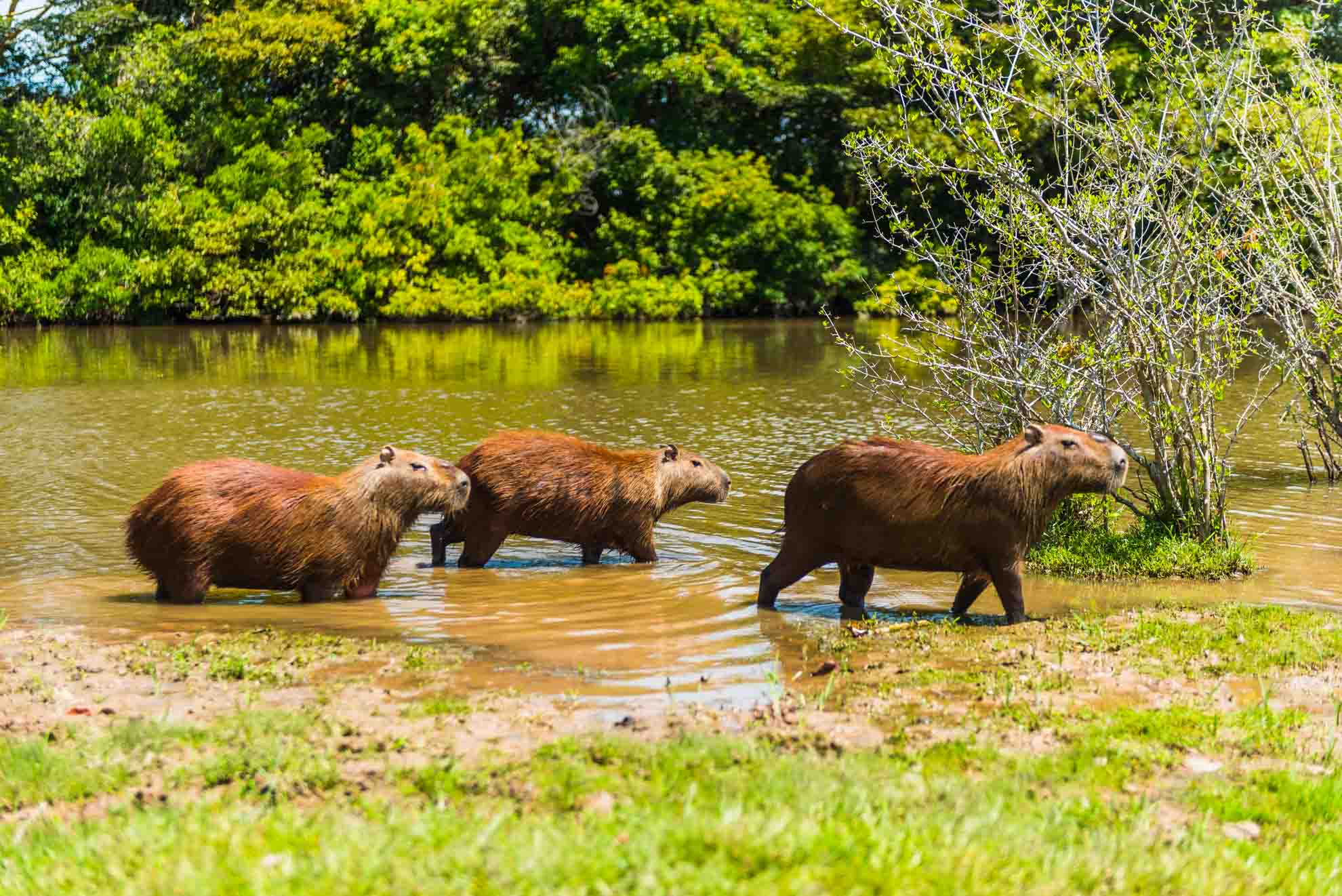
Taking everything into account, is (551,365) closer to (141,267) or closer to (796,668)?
(141,267)

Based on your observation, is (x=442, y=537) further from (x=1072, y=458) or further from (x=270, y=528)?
(x=1072, y=458)

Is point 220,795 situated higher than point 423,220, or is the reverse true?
point 423,220

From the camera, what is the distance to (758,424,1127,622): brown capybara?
7895mm

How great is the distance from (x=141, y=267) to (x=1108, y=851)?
34871 mm

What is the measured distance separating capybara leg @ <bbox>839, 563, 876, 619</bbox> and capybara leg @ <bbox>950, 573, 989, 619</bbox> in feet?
1.67

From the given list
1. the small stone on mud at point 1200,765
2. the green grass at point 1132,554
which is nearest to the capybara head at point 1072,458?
the green grass at point 1132,554

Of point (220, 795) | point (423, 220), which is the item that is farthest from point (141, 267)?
point (220, 795)

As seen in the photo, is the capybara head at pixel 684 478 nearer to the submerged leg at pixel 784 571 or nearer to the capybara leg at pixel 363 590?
the submerged leg at pixel 784 571

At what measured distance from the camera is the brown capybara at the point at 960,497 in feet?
25.9

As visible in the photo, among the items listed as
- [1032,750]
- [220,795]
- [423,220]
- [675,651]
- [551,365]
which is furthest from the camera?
[423,220]

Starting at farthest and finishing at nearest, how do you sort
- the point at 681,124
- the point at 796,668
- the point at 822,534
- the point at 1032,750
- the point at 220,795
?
the point at 681,124, the point at 822,534, the point at 796,668, the point at 1032,750, the point at 220,795

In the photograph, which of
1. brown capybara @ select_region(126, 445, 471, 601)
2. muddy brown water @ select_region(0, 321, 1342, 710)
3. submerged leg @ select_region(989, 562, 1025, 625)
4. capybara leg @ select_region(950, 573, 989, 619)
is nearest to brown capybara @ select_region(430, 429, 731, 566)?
muddy brown water @ select_region(0, 321, 1342, 710)

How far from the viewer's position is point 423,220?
124 feet

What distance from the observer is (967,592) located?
8188 mm
